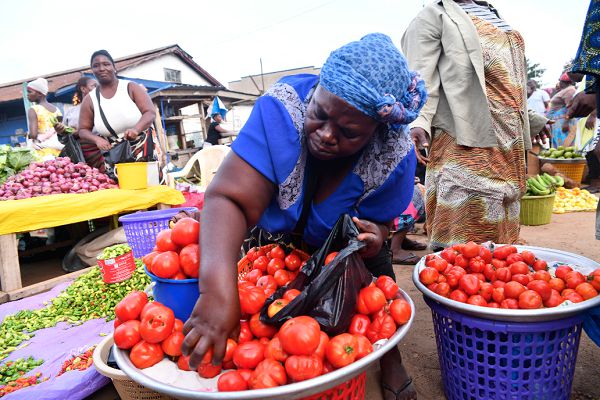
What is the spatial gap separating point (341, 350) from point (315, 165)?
2.67ft

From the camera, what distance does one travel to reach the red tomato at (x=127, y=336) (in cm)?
130

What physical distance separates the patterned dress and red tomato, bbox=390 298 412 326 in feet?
4.93

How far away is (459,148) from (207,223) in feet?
6.50

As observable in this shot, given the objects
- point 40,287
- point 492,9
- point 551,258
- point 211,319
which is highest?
point 492,9

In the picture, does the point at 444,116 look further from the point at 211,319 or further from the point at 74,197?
the point at 74,197

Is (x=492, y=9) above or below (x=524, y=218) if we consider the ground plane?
above

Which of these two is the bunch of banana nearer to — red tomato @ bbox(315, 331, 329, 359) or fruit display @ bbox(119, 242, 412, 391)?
fruit display @ bbox(119, 242, 412, 391)

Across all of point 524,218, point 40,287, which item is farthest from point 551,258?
point 40,287

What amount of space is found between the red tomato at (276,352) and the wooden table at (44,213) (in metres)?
3.25

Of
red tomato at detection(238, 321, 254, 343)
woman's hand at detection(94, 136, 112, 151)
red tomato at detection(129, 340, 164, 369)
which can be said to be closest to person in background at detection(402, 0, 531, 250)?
red tomato at detection(238, 321, 254, 343)

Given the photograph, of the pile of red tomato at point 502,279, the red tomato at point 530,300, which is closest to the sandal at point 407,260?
the pile of red tomato at point 502,279

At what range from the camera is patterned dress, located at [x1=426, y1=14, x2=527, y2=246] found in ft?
8.52

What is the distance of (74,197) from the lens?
380 centimetres

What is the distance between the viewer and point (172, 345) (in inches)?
50.5
